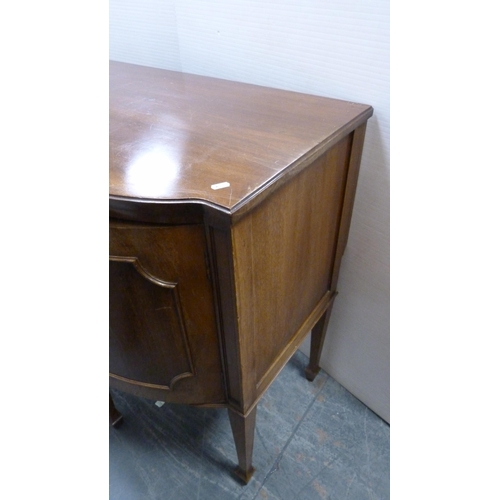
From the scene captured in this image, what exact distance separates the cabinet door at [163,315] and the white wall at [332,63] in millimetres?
407

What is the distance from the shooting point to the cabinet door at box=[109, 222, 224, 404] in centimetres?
51

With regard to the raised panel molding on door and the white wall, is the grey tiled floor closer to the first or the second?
the white wall

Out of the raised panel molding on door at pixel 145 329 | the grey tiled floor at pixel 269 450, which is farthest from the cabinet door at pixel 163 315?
the grey tiled floor at pixel 269 450

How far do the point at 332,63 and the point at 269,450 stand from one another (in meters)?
0.87

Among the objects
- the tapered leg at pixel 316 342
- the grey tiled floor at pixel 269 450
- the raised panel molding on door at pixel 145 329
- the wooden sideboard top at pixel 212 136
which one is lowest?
the grey tiled floor at pixel 269 450

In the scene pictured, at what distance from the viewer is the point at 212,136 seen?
0.58 m

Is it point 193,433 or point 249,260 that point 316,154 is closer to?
point 249,260

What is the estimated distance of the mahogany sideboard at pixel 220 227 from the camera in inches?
19.1

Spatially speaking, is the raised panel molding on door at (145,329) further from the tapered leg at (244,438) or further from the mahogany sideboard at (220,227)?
the tapered leg at (244,438)

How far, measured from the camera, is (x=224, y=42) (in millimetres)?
871

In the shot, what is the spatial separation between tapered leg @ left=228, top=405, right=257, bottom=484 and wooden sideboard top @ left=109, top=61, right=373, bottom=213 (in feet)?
1.48

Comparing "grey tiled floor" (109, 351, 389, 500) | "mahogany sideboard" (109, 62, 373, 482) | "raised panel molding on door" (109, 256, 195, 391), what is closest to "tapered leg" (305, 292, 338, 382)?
"grey tiled floor" (109, 351, 389, 500)

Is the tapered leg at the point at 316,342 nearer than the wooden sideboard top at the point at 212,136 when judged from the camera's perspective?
No

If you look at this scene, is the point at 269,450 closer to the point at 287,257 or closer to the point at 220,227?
the point at 287,257
